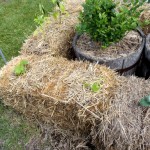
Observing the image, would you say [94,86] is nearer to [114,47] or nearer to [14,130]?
[114,47]

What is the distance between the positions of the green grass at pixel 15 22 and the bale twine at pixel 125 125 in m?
2.05

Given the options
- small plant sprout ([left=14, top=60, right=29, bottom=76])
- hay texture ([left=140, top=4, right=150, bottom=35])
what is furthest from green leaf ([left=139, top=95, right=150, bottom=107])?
hay texture ([left=140, top=4, right=150, bottom=35])

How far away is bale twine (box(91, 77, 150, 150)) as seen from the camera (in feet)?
7.35

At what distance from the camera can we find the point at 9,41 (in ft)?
13.8

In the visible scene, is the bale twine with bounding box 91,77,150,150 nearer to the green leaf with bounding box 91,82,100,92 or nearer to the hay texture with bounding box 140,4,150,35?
the green leaf with bounding box 91,82,100,92

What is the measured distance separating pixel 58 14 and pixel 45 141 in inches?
69.9

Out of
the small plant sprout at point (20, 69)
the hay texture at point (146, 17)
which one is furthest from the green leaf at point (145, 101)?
the hay texture at point (146, 17)

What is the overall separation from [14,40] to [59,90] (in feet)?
6.43

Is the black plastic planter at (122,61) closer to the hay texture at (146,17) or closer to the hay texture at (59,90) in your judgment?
the hay texture at (59,90)

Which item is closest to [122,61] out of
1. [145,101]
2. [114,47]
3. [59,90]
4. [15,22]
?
[114,47]

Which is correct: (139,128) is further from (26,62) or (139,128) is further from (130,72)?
(26,62)

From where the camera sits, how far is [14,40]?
4.19 m

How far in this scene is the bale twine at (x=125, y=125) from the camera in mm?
2240

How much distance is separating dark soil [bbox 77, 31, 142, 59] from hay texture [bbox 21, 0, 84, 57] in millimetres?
291
